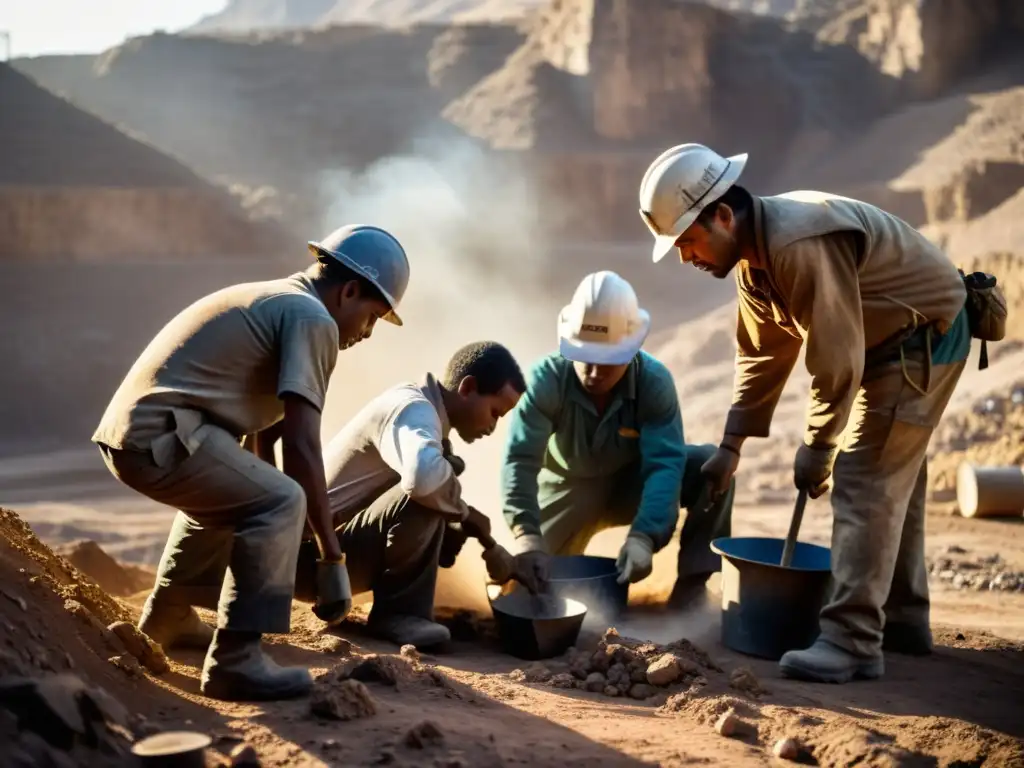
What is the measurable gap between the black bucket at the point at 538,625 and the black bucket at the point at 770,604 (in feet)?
2.04

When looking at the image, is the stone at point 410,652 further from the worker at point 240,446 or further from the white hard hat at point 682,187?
the white hard hat at point 682,187

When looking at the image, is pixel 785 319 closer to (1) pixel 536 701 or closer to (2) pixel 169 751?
(1) pixel 536 701

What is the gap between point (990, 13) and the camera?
28.8m

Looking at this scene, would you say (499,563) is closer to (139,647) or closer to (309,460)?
(309,460)

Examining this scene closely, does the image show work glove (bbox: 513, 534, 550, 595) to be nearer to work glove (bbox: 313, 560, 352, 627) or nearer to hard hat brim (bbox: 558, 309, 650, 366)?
hard hat brim (bbox: 558, 309, 650, 366)

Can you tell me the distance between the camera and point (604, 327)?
5.32 m

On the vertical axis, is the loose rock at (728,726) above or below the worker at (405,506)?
below

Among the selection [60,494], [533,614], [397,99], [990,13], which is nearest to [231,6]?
[397,99]

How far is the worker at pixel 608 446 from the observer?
206 inches

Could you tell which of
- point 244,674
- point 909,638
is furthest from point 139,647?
point 909,638

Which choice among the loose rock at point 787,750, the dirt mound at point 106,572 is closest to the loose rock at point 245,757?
the loose rock at point 787,750

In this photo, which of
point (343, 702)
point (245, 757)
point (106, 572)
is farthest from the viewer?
point (106, 572)

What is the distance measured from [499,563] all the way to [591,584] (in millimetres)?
610

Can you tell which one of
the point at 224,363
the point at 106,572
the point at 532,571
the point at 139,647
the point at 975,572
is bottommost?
the point at 106,572
